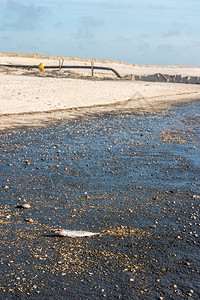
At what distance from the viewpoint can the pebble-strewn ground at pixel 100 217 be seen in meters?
5.13

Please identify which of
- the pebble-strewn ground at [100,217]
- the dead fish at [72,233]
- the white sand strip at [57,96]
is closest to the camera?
the pebble-strewn ground at [100,217]

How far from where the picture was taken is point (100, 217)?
7238 mm

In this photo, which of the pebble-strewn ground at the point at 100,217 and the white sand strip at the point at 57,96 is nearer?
the pebble-strewn ground at the point at 100,217

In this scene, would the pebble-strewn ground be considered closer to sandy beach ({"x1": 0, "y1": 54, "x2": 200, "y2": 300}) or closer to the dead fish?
sandy beach ({"x1": 0, "y1": 54, "x2": 200, "y2": 300})

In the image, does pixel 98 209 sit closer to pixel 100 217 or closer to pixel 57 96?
pixel 100 217

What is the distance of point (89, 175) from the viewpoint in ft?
32.1

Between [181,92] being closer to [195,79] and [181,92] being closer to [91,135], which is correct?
[195,79]

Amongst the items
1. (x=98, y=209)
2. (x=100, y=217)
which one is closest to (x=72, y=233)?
(x=100, y=217)

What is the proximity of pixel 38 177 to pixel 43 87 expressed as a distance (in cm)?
1754

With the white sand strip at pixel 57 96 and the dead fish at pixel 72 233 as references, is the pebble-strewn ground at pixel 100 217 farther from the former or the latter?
the white sand strip at pixel 57 96

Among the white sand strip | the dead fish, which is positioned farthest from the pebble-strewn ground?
the white sand strip

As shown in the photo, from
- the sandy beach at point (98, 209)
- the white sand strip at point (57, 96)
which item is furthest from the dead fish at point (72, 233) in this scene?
the white sand strip at point (57, 96)

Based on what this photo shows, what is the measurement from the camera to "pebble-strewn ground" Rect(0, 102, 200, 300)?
5129 millimetres

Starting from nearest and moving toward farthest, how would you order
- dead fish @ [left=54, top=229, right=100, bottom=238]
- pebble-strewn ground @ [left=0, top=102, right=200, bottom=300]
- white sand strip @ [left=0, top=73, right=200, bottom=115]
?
pebble-strewn ground @ [left=0, top=102, right=200, bottom=300] → dead fish @ [left=54, top=229, right=100, bottom=238] → white sand strip @ [left=0, top=73, right=200, bottom=115]
